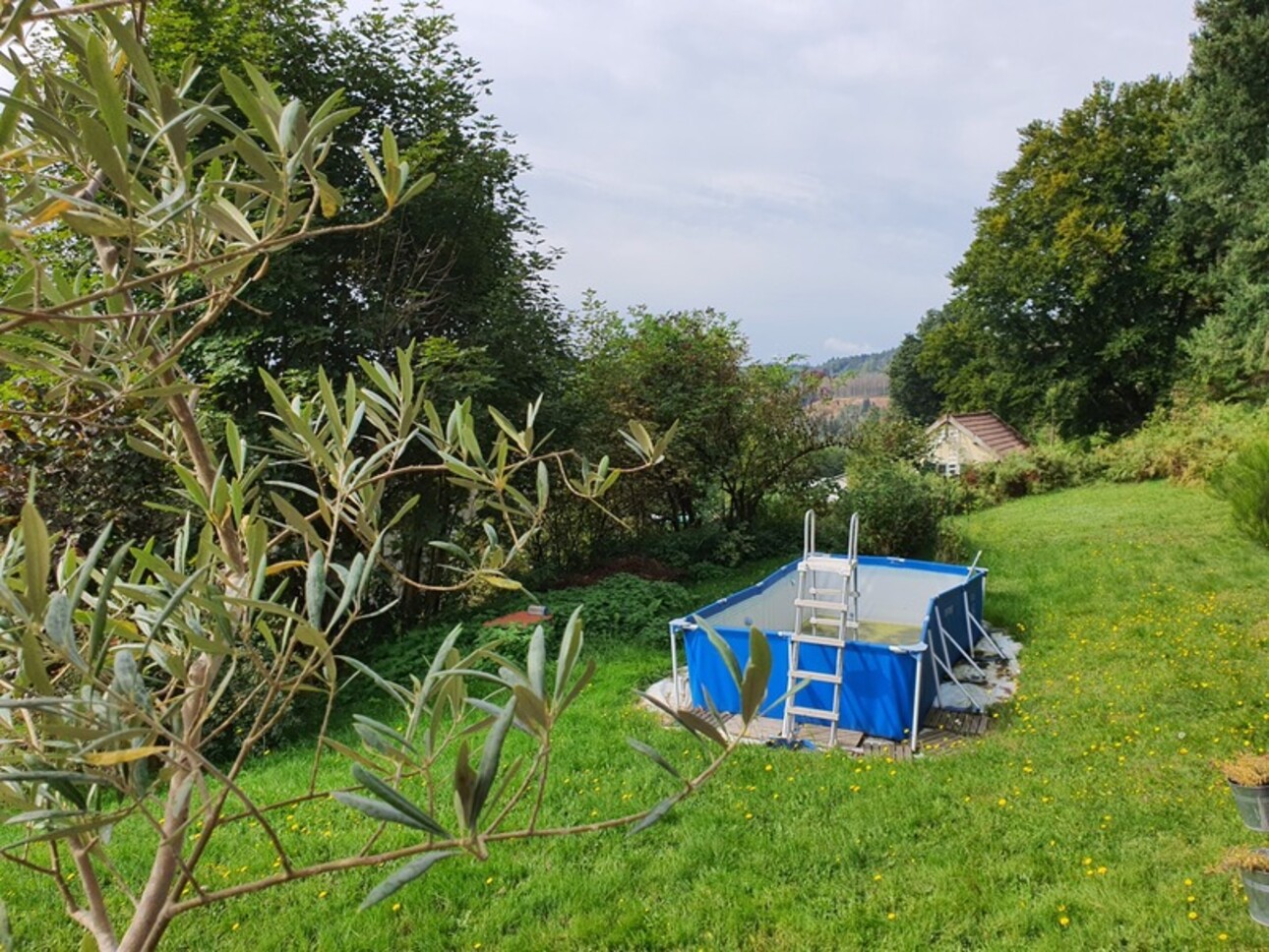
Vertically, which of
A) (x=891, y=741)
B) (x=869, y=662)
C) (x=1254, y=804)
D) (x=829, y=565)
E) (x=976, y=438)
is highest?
(x=976, y=438)

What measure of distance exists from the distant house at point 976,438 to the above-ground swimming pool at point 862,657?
1592 cm

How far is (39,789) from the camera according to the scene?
956mm

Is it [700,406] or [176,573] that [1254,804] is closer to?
[176,573]

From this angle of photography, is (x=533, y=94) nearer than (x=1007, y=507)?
Yes

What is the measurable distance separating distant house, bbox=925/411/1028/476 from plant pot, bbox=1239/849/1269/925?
64.1 ft

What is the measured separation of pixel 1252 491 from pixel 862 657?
4135mm

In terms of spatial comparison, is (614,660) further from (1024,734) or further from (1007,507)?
(1007,507)

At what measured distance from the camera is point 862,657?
4465mm

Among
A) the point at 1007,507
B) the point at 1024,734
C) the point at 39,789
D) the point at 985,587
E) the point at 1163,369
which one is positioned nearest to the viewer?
the point at 39,789

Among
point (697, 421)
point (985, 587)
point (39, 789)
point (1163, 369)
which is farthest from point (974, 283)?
point (39, 789)

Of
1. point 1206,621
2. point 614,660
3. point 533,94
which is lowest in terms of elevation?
point 614,660

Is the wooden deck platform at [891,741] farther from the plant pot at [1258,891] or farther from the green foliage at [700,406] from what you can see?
the green foliage at [700,406]

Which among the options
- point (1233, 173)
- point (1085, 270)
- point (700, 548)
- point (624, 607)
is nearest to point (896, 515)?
point (700, 548)

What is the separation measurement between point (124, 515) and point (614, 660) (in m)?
3.62
